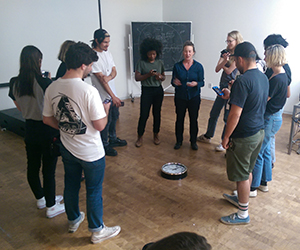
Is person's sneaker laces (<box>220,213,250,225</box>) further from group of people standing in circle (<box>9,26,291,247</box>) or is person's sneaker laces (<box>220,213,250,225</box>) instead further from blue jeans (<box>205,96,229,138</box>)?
blue jeans (<box>205,96,229,138</box>)

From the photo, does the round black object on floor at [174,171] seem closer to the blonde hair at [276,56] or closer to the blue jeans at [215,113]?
the blue jeans at [215,113]

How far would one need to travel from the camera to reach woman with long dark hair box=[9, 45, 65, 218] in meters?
1.95

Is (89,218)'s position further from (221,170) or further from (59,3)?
(59,3)

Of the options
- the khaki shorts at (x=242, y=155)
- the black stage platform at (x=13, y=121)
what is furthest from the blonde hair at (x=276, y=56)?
the black stage platform at (x=13, y=121)

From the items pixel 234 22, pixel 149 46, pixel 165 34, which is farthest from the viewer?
pixel 165 34

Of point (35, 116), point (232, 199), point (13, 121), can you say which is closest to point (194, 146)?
point (232, 199)

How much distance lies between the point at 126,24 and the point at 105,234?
16.7ft

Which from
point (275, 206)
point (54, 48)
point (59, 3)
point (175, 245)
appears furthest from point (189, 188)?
point (59, 3)

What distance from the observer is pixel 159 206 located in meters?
2.48

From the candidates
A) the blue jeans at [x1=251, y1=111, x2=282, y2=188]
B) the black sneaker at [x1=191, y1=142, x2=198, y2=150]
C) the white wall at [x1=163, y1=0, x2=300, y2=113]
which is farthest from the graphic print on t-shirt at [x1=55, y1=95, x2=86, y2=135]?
the white wall at [x1=163, y1=0, x2=300, y2=113]

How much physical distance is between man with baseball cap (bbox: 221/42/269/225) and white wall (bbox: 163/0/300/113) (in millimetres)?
3509

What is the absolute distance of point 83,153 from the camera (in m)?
1.79

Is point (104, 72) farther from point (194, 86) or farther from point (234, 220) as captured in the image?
point (234, 220)

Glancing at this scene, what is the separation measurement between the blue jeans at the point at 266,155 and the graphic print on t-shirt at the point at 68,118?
5.27ft
